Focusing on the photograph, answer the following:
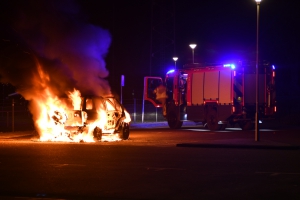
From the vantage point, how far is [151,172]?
14.9m

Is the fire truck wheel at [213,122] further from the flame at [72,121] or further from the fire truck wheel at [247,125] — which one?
the flame at [72,121]

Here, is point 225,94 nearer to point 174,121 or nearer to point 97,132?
point 174,121

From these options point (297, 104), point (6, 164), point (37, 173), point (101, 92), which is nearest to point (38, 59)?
point (101, 92)

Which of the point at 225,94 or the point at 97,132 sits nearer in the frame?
the point at 97,132

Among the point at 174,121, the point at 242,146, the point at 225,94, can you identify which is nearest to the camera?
the point at 242,146

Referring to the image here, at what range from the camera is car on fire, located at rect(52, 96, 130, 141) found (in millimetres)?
25484

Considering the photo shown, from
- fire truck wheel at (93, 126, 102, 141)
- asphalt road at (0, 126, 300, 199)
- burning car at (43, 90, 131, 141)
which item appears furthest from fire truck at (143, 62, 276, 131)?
asphalt road at (0, 126, 300, 199)

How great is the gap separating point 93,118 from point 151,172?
36.0 feet

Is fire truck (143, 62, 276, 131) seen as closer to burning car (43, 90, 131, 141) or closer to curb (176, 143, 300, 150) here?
burning car (43, 90, 131, 141)

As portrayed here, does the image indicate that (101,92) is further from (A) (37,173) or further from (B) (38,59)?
(A) (37,173)

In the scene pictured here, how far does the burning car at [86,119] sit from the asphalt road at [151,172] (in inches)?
116

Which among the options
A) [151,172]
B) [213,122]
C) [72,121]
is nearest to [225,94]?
[213,122]

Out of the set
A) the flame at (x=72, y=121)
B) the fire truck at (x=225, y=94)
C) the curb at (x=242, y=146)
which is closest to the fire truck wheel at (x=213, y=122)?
the fire truck at (x=225, y=94)

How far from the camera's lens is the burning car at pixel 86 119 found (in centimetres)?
2553
